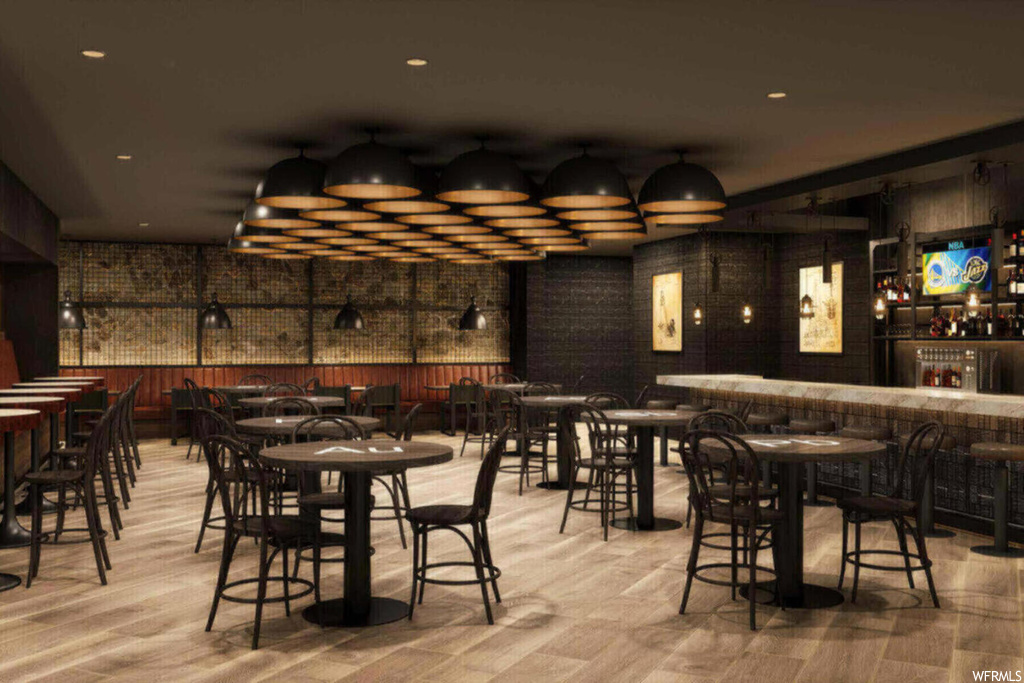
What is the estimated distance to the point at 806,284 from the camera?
11.6 meters

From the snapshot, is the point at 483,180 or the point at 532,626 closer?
the point at 532,626

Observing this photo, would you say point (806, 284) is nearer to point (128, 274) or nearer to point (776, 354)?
point (776, 354)

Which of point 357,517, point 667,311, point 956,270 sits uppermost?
point 956,270

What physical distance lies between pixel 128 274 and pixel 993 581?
1162 cm

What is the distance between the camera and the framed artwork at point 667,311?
12188mm

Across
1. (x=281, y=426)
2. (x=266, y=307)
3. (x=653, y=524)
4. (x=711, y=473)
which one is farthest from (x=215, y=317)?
(x=711, y=473)

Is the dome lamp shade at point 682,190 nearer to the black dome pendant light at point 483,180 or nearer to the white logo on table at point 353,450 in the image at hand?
the black dome pendant light at point 483,180

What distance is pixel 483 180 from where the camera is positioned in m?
6.34

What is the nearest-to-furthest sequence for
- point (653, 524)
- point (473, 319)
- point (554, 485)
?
point (653, 524) < point (554, 485) < point (473, 319)

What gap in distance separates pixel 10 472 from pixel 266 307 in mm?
8316

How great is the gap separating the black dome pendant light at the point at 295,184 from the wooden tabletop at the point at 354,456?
2.39 metres

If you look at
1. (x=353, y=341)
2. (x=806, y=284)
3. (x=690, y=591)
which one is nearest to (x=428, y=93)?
(x=690, y=591)

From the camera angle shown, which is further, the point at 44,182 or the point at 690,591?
the point at 44,182

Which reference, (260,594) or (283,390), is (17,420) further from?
(283,390)
